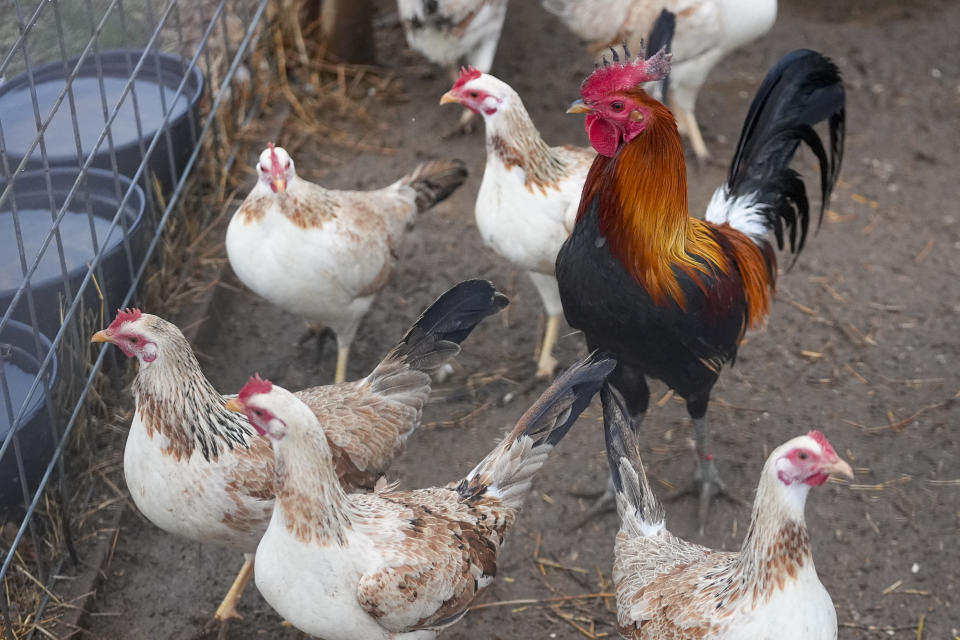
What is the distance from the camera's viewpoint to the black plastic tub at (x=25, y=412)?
12.1 feet

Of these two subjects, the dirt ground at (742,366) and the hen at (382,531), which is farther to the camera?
the dirt ground at (742,366)

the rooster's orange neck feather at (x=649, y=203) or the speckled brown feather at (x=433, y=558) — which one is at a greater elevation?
the rooster's orange neck feather at (x=649, y=203)

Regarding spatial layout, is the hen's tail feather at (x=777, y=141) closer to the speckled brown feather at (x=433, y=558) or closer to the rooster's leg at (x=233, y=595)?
the speckled brown feather at (x=433, y=558)

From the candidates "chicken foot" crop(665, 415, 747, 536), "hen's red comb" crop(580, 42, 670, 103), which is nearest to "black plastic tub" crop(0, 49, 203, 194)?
"hen's red comb" crop(580, 42, 670, 103)

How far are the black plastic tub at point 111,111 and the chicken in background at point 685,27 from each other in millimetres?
2321

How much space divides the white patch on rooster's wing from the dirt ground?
0.83 metres

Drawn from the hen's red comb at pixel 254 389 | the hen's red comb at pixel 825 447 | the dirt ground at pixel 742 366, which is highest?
the hen's red comb at pixel 825 447

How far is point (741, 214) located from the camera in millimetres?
4352

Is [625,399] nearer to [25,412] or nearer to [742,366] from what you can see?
[742,366]

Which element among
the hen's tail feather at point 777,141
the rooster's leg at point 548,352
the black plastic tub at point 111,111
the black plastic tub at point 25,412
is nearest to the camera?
the black plastic tub at point 25,412

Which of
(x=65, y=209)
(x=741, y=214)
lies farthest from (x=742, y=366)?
(x=65, y=209)

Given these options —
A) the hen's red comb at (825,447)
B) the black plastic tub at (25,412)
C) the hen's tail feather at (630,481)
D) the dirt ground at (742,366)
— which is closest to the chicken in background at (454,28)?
the dirt ground at (742,366)

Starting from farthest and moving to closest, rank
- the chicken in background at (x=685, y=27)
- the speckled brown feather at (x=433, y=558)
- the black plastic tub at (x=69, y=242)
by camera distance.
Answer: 1. the chicken in background at (x=685, y=27)
2. the black plastic tub at (x=69, y=242)
3. the speckled brown feather at (x=433, y=558)

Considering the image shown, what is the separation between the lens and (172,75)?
549 cm
